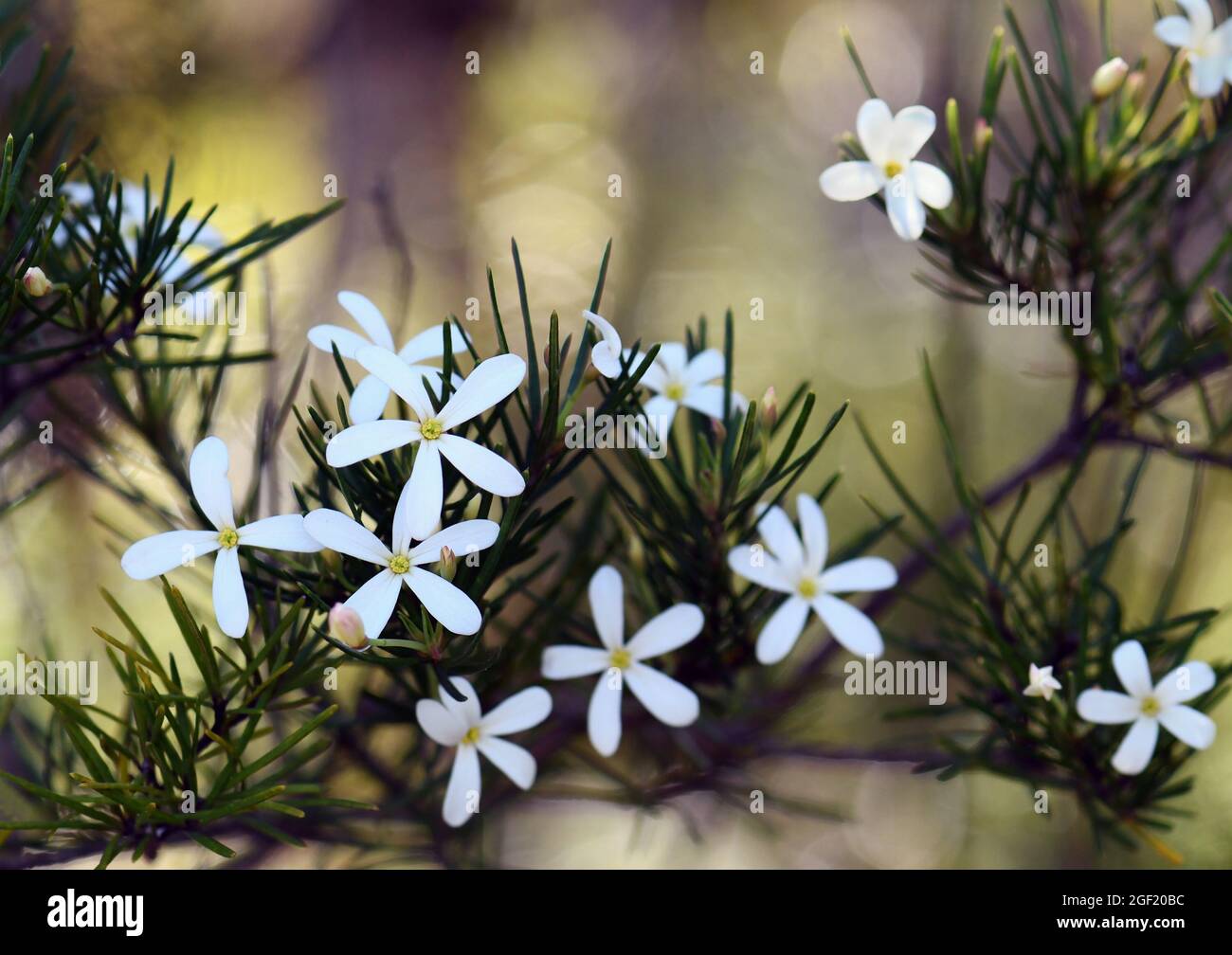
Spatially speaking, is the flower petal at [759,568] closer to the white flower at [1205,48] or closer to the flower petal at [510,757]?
the flower petal at [510,757]

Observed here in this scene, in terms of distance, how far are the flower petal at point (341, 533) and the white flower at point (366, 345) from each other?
4cm

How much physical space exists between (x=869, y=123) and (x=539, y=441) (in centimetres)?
18

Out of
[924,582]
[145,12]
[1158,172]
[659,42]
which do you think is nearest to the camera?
[1158,172]

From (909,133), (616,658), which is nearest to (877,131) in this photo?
(909,133)

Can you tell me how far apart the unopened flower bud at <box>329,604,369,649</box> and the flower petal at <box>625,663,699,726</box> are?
0.37ft

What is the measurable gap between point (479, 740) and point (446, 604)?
0.30 ft

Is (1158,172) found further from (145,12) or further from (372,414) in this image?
(145,12)

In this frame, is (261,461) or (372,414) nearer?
(372,414)

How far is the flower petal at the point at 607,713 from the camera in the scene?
316mm

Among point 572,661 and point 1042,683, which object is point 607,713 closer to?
point 572,661

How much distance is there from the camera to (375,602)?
0.82 feet

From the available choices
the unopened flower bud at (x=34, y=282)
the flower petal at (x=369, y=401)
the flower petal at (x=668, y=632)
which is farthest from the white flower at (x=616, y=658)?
the unopened flower bud at (x=34, y=282)
